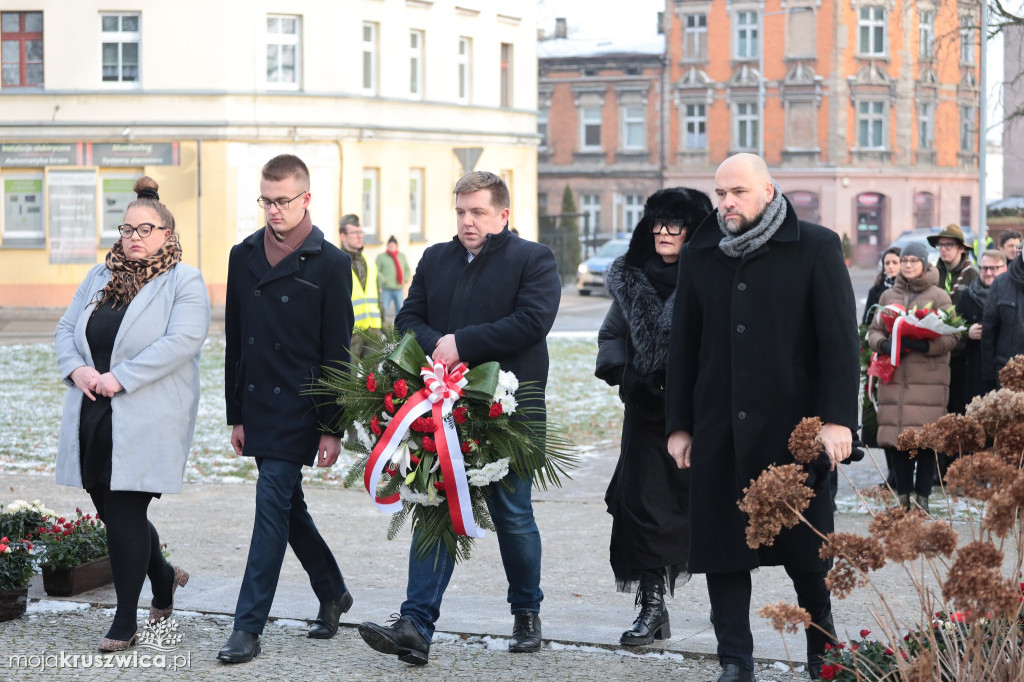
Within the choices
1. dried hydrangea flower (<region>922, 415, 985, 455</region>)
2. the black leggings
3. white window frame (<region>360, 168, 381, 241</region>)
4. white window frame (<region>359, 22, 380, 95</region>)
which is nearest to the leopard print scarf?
the black leggings

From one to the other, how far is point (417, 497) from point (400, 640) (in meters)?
0.57

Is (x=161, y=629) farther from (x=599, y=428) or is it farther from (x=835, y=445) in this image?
(x=599, y=428)

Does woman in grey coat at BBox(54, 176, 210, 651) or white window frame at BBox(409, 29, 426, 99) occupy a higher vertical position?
white window frame at BBox(409, 29, 426, 99)

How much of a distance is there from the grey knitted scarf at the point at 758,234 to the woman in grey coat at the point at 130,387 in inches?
89.5

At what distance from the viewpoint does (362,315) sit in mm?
13336

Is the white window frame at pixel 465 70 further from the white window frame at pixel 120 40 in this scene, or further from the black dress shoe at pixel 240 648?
the black dress shoe at pixel 240 648

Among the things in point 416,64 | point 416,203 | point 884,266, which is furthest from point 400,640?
point 416,64

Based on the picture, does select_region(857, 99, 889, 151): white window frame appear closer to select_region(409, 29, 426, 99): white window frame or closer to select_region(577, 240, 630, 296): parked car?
select_region(577, 240, 630, 296): parked car

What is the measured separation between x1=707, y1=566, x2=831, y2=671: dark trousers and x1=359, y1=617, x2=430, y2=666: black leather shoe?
1.22 m

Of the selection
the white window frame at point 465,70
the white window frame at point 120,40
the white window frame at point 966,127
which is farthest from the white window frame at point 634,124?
the white window frame at point 120,40

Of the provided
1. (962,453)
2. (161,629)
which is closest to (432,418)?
(161,629)

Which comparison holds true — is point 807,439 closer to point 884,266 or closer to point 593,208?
point 884,266

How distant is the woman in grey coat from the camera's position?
19.7 feet

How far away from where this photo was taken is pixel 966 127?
6450cm
